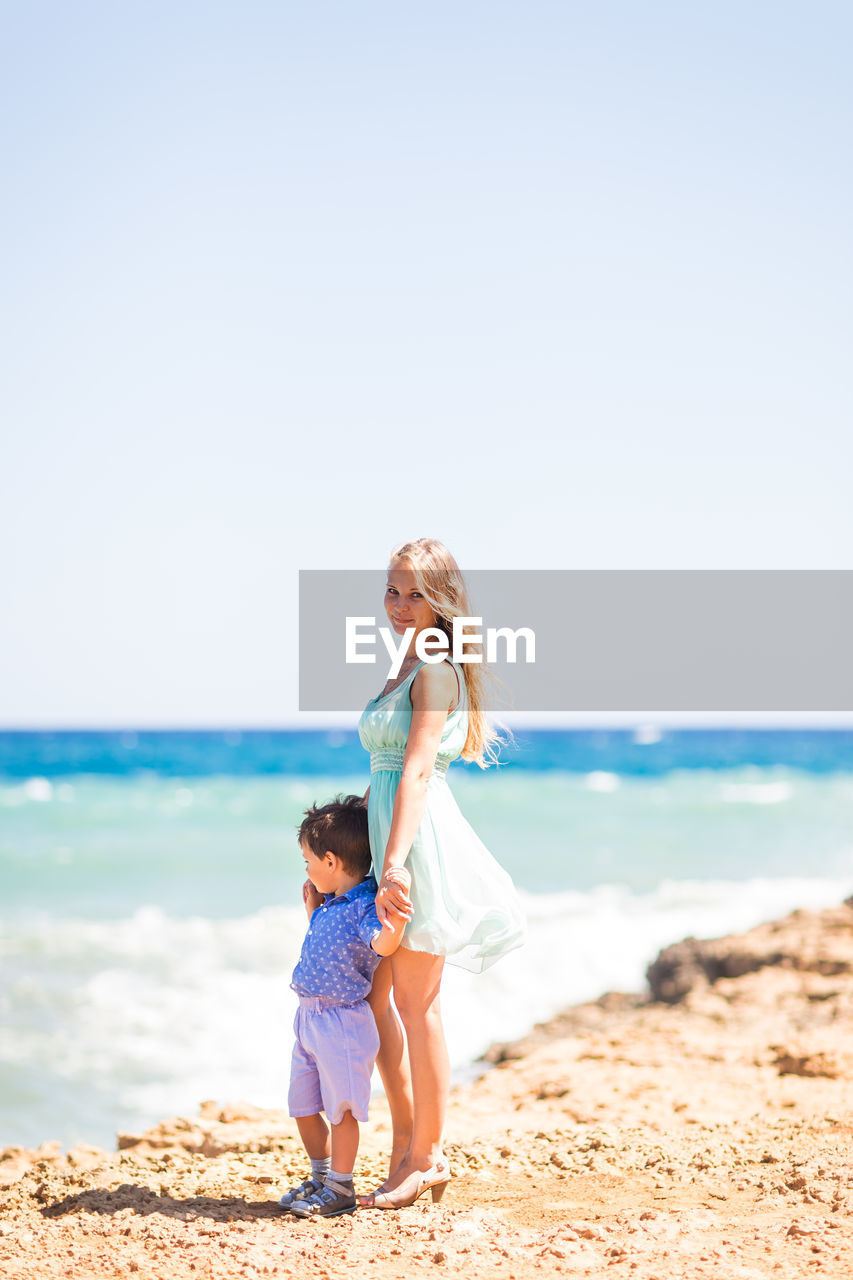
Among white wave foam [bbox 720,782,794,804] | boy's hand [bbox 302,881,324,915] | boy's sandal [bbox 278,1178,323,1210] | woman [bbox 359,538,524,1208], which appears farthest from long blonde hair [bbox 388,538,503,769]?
white wave foam [bbox 720,782,794,804]

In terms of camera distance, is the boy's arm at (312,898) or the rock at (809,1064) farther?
the rock at (809,1064)

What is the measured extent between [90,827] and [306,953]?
730 inches

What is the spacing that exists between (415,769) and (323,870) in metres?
0.50

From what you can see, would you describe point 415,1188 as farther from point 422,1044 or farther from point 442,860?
point 442,860

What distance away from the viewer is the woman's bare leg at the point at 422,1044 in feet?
10.6

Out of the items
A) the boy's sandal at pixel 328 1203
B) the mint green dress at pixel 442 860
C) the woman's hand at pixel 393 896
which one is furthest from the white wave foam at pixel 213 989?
the woman's hand at pixel 393 896

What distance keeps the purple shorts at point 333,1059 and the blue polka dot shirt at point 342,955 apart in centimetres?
5

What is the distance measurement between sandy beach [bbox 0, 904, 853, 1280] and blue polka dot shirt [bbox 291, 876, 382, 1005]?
62 centimetres

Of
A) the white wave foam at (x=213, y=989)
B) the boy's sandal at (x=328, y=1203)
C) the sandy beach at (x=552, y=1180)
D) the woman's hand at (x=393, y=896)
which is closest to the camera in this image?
the sandy beach at (x=552, y=1180)

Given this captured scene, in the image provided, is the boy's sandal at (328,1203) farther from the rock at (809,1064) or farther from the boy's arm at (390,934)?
the rock at (809,1064)

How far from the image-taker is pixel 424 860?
3199mm

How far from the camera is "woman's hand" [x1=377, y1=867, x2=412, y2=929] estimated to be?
3037 millimetres

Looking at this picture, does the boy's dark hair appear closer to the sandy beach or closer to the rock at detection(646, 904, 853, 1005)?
the sandy beach

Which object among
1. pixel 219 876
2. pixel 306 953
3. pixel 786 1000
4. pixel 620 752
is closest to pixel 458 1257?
pixel 306 953
